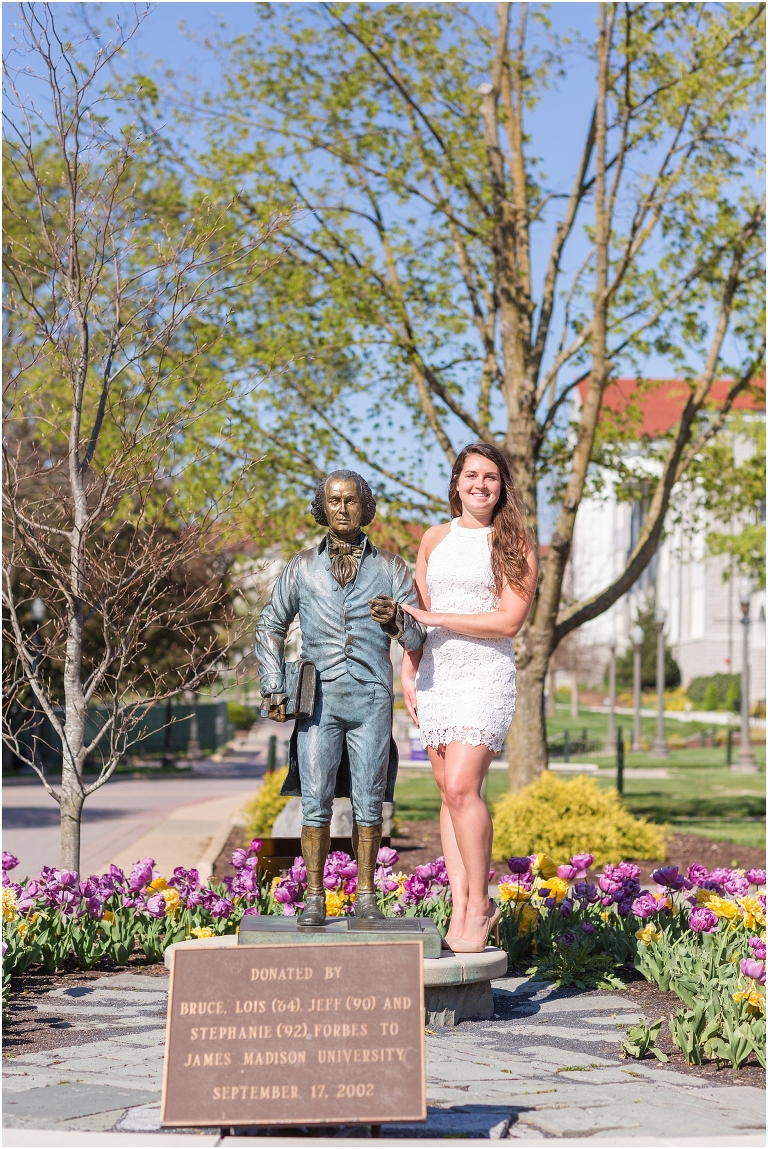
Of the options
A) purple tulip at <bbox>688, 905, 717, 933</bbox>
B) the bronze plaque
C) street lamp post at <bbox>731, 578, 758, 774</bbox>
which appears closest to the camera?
the bronze plaque

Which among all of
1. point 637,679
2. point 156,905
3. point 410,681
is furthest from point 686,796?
point 410,681

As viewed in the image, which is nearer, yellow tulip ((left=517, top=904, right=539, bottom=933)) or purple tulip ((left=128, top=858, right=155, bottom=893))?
purple tulip ((left=128, top=858, right=155, bottom=893))

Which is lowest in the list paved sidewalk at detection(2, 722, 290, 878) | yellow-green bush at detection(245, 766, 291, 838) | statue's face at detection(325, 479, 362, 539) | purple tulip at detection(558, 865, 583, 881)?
paved sidewalk at detection(2, 722, 290, 878)

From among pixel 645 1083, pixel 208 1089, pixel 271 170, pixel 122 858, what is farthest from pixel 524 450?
pixel 208 1089

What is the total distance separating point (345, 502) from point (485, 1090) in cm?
230

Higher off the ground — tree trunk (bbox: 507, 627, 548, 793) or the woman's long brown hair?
the woman's long brown hair

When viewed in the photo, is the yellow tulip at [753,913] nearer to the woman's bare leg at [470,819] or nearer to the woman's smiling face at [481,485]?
the woman's bare leg at [470,819]

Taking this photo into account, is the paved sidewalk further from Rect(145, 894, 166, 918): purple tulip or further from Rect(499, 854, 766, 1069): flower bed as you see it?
Rect(499, 854, 766, 1069): flower bed

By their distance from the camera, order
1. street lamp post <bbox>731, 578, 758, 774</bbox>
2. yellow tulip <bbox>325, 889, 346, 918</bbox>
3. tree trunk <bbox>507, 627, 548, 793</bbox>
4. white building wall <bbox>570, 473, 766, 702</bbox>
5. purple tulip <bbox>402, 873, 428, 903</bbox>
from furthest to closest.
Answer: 1. white building wall <bbox>570, 473, 766, 702</bbox>
2. street lamp post <bbox>731, 578, 758, 774</bbox>
3. tree trunk <bbox>507, 627, 548, 793</bbox>
4. purple tulip <bbox>402, 873, 428, 903</bbox>
5. yellow tulip <bbox>325, 889, 346, 918</bbox>

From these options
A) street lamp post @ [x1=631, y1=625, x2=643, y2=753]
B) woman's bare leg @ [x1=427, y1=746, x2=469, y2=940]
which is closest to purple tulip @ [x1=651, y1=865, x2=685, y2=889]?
woman's bare leg @ [x1=427, y1=746, x2=469, y2=940]

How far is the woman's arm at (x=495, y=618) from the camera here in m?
5.22

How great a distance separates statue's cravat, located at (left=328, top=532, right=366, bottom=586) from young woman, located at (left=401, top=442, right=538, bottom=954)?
0.41m

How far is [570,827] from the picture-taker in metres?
10.9

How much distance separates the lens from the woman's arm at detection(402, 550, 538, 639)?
5216mm
